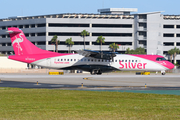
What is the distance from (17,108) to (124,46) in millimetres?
122984

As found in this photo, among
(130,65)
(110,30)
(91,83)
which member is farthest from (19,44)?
(110,30)

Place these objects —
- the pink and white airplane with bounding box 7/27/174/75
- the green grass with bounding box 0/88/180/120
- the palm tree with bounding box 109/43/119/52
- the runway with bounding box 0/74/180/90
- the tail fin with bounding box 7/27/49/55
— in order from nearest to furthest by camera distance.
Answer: the green grass with bounding box 0/88/180/120 → the runway with bounding box 0/74/180/90 → the pink and white airplane with bounding box 7/27/174/75 → the tail fin with bounding box 7/27/49/55 → the palm tree with bounding box 109/43/119/52

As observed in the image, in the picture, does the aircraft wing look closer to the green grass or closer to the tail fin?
the tail fin

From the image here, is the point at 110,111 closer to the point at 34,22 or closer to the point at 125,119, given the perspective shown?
the point at 125,119

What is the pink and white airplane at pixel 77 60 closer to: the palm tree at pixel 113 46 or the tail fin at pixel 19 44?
the tail fin at pixel 19 44

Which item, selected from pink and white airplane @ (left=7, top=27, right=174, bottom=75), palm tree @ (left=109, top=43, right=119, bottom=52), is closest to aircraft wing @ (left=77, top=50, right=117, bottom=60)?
pink and white airplane @ (left=7, top=27, right=174, bottom=75)

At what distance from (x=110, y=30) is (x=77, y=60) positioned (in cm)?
8534

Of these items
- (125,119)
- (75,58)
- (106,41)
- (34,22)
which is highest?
(34,22)

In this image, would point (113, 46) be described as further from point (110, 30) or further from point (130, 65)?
point (130, 65)

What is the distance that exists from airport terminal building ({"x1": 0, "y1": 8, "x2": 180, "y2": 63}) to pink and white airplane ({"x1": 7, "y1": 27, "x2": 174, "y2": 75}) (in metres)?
81.5

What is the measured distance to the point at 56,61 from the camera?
5344cm

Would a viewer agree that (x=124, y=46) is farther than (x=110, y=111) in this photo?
Yes

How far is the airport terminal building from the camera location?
134625 mm

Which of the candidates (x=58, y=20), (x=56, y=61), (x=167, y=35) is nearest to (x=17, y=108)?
(x=56, y=61)
